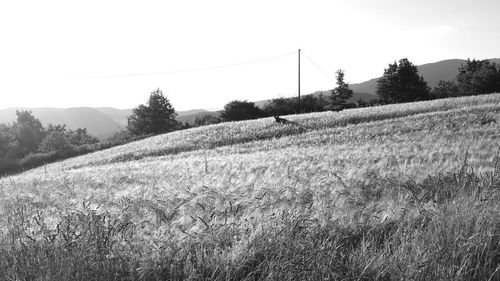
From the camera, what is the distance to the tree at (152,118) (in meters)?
67.2

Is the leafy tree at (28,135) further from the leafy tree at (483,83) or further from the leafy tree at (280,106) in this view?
the leafy tree at (483,83)

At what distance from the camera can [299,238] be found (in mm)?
3154

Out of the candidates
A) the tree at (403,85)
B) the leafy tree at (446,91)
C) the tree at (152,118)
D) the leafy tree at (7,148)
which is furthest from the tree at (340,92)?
the leafy tree at (7,148)

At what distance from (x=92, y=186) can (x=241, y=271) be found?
6751 millimetres

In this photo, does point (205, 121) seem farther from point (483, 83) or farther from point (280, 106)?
point (483, 83)

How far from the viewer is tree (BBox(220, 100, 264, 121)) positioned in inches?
2640

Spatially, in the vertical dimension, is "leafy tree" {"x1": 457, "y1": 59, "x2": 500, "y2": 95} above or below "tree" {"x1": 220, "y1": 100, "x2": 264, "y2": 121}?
above

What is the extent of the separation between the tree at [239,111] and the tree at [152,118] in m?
11.2

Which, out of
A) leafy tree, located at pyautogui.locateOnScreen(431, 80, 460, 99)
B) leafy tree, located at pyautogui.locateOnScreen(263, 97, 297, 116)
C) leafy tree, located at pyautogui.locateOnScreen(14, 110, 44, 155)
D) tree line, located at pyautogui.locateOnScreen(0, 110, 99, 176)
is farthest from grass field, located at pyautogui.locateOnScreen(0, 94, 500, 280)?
leafy tree, located at pyautogui.locateOnScreen(431, 80, 460, 99)

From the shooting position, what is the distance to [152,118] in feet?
222

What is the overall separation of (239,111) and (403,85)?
38771 mm

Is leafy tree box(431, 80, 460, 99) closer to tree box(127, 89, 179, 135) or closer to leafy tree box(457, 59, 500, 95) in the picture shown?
leafy tree box(457, 59, 500, 95)

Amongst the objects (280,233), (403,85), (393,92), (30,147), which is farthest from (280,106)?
(280,233)

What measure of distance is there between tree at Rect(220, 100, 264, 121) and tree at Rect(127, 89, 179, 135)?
36.6ft
